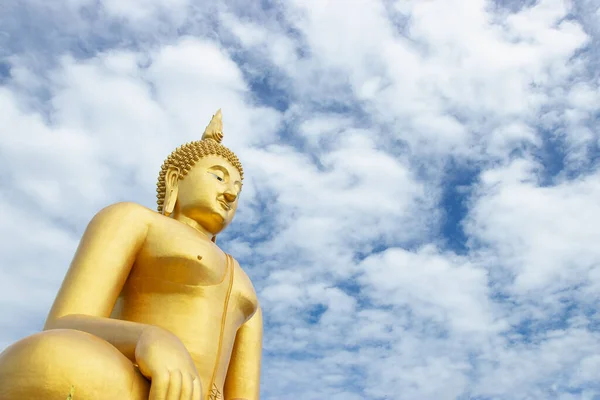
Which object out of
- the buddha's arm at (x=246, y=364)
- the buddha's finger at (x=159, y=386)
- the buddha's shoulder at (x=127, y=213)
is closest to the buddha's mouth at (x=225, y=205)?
the buddha's shoulder at (x=127, y=213)

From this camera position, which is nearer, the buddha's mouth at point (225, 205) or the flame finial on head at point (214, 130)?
the buddha's mouth at point (225, 205)

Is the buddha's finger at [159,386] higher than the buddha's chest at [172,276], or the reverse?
the buddha's chest at [172,276]

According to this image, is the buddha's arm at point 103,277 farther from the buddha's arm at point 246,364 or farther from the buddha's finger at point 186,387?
the buddha's arm at point 246,364

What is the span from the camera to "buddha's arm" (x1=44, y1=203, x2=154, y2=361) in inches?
189

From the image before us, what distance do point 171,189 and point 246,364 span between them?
1.99 meters

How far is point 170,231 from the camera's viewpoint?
6.10 m

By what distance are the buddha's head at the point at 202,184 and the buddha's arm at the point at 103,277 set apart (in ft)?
2.79

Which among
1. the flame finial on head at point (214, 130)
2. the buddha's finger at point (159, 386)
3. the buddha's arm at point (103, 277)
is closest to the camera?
the buddha's finger at point (159, 386)

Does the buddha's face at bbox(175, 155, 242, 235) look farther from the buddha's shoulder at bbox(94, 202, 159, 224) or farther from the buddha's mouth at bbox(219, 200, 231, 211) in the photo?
the buddha's shoulder at bbox(94, 202, 159, 224)

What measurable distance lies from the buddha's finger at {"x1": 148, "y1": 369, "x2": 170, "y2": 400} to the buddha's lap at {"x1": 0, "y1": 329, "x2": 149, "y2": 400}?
105 millimetres

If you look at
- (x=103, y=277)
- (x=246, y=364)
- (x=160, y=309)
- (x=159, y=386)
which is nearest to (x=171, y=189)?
(x=160, y=309)

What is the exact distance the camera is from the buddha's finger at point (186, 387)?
434 cm

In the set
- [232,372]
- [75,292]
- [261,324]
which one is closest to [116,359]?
[75,292]

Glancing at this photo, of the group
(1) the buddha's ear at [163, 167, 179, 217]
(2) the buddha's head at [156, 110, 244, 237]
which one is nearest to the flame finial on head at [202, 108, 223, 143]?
(2) the buddha's head at [156, 110, 244, 237]
